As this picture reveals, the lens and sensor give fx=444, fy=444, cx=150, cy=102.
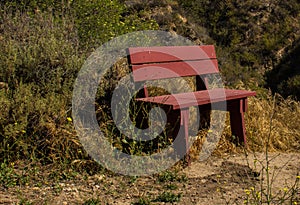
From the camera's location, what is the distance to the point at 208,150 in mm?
4312

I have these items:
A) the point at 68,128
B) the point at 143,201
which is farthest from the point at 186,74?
the point at 143,201

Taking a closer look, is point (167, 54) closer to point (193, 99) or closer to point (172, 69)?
point (172, 69)

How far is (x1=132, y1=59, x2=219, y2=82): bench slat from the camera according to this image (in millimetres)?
4203

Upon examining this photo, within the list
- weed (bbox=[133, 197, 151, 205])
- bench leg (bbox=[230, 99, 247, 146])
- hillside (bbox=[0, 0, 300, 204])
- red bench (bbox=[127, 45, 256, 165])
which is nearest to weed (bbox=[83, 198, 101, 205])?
hillside (bbox=[0, 0, 300, 204])

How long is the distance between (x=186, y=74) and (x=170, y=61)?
0.25 metres

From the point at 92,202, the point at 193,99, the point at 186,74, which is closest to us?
the point at 92,202

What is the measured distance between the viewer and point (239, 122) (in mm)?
4496

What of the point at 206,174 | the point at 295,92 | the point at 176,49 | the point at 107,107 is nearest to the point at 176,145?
the point at 206,174

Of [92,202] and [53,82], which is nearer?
[92,202]

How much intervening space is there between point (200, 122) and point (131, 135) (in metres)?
1.14

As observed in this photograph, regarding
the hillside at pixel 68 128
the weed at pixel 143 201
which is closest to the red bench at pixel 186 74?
the hillside at pixel 68 128

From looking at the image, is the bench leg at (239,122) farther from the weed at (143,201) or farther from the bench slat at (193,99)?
the weed at (143,201)

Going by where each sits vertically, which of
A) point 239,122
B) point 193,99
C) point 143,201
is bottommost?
point 143,201

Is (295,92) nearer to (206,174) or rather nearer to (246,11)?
(246,11)
